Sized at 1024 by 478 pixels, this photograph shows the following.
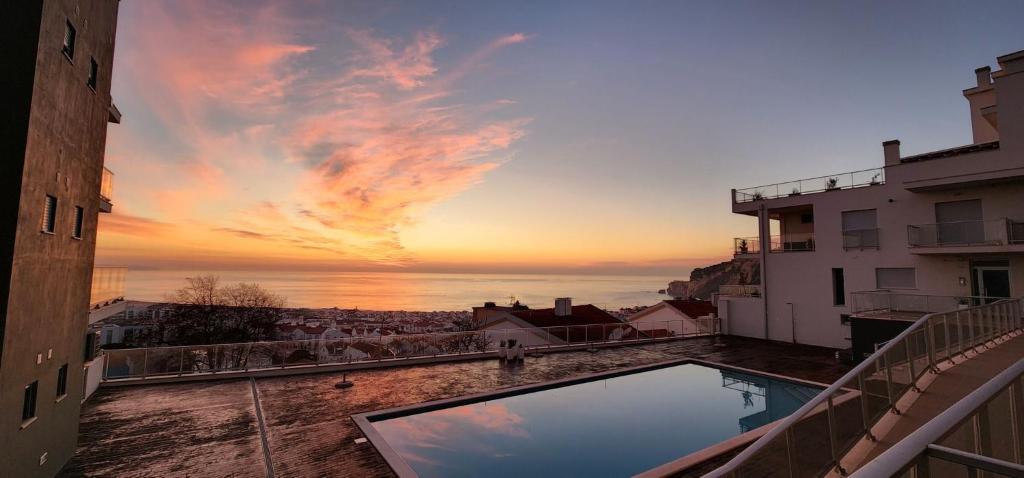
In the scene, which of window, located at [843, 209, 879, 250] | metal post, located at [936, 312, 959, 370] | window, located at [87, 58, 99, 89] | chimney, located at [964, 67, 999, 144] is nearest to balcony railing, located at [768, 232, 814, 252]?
window, located at [843, 209, 879, 250]

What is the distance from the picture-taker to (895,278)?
56.0 feet

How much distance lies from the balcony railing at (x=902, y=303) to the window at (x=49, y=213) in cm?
2172

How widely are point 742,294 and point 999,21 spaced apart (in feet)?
45.7

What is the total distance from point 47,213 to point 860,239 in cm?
2440

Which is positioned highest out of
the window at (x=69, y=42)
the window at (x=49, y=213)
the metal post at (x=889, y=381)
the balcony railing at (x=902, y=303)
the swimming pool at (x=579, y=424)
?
the window at (x=69, y=42)

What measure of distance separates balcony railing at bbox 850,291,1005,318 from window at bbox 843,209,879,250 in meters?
2.11

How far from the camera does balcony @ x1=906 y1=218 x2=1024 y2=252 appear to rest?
14.2 metres

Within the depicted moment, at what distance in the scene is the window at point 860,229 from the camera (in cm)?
1764

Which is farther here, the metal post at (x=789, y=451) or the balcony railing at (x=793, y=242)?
the balcony railing at (x=793, y=242)

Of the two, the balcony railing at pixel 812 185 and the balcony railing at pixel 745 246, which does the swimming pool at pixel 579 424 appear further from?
the balcony railing at pixel 812 185

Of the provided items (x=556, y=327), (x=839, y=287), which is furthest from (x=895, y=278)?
(x=556, y=327)

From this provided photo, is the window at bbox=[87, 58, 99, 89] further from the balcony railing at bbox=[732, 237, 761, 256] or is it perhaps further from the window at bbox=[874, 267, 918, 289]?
the window at bbox=[874, 267, 918, 289]

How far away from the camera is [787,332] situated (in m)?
19.9

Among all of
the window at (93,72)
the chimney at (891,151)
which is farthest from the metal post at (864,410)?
the chimney at (891,151)
